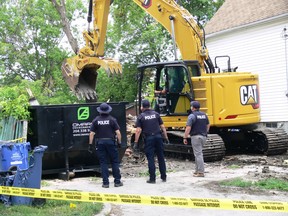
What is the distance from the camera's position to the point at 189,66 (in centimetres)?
1360

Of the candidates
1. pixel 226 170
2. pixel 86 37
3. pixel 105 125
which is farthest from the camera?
pixel 86 37

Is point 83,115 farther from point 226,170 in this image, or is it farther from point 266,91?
point 266,91

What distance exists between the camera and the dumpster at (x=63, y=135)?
1090 cm

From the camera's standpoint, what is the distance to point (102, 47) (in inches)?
566

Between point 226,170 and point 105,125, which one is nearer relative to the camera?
point 105,125

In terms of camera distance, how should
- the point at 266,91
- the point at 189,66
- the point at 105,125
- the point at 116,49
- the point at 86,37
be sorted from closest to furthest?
1. the point at 105,125
2. the point at 189,66
3. the point at 86,37
4. the point at 266,91
5. the point at 116,49

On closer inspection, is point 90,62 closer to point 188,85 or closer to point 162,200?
point 188,85

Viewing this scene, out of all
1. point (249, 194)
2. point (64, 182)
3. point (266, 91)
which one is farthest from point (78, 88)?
point (266, 91)

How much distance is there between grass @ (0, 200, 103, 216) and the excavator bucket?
21.5ft

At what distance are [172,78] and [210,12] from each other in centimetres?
1809

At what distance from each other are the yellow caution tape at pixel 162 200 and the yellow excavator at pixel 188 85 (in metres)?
6.72

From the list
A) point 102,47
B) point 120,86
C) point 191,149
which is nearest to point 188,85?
point 191,149

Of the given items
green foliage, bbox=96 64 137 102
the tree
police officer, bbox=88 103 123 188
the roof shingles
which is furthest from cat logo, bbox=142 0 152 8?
the tree

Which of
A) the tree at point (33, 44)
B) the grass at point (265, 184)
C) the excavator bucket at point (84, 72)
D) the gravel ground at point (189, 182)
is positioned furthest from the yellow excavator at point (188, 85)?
the tree at point (33, 44)
